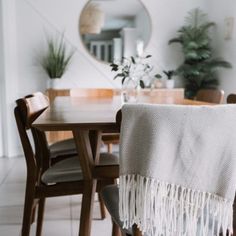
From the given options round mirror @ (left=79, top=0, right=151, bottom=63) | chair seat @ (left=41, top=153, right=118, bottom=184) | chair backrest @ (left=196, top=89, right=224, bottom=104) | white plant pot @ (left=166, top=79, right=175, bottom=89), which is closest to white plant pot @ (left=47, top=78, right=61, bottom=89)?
round mirror @ (left=79, top=0, right=151, bottom=63)

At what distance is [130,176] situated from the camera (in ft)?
2.96

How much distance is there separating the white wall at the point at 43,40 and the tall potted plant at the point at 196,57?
0.16 meters

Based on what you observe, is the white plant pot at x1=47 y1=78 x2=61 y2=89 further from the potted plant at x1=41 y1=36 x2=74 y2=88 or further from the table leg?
the table leg

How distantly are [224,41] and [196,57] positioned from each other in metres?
0.44

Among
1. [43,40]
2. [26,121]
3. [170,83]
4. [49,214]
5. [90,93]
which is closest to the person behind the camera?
[26,121]

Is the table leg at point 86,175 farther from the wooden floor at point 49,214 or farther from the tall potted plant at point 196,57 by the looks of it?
the tall potted plant at point 196,57

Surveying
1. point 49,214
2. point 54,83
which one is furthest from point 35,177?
point 54,83

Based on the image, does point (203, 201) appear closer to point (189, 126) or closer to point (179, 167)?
point (179, 167)

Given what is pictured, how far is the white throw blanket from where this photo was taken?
0.85 metres

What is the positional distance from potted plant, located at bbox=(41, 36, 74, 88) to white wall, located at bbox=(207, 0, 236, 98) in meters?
1.92

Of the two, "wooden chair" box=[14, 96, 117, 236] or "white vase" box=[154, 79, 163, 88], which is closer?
"wooden chair" box=[14, 96, 117, 236]

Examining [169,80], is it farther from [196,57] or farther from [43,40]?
[43,40]

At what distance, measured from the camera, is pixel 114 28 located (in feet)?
12.2

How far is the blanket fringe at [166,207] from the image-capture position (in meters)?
0.88
